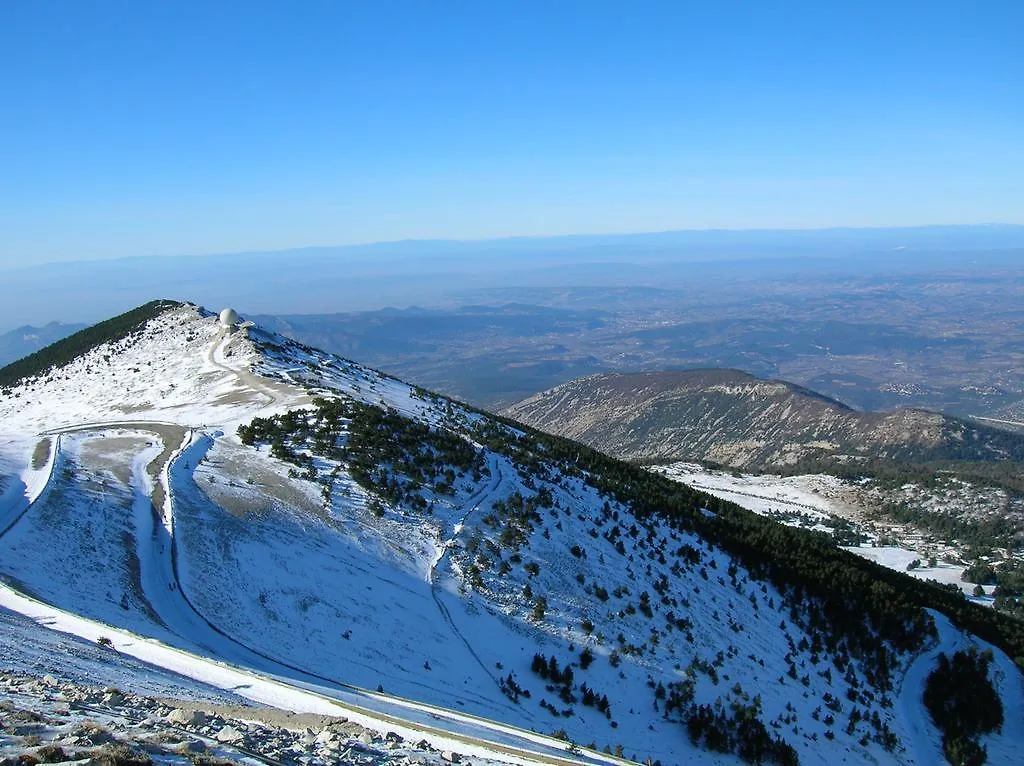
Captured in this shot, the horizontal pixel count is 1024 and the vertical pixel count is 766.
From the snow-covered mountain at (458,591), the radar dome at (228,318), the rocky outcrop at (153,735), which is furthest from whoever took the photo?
the radar dome at (228,318)

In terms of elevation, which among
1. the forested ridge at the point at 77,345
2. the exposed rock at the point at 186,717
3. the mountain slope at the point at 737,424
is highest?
the forested ridge at the point at 77,345

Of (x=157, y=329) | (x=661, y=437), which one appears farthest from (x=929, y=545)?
(x=661, y=437)

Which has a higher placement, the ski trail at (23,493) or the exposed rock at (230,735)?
the ski trail at (23,493)

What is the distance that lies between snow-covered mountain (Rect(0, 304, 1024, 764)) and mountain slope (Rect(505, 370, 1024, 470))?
47.5 m

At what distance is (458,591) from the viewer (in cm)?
1769

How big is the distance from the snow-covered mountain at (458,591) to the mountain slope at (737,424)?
4750 centimetres

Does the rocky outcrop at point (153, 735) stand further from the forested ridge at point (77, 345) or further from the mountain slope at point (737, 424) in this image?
the mountain slope at point (737, 424)

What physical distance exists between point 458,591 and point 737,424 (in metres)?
86.7

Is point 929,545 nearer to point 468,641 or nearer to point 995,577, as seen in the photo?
point 995,577

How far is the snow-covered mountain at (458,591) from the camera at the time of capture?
13406 millimetres

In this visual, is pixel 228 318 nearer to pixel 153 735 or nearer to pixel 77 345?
pixel 77 345

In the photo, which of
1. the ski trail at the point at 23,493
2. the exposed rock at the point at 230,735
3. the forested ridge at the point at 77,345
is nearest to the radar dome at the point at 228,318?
the forested ridge at the point at 77,345

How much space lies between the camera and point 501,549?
2003 centimetres

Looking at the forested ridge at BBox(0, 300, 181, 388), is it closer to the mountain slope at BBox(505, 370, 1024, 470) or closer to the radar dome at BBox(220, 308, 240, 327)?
the radar dome at BBox(220, 308, 240, 327)
